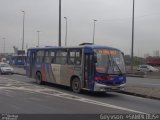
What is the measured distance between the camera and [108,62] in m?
21.4

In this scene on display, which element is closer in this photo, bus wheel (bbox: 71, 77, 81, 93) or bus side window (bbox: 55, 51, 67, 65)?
bus wheel (bbox: 71, 77, 81, 93)

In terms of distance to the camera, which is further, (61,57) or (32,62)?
(32,62)

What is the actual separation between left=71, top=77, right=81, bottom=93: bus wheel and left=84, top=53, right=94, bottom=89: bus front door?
0.70 metres

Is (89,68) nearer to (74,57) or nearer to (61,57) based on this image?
(74,57)

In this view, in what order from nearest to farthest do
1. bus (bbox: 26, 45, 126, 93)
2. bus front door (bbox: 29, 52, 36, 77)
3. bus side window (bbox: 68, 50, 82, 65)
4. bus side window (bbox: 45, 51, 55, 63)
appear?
bus (bbox: 26, 45, 126, 93)
bus side window (bbox: 68, 50, 82, 65)
bus side window (bbox: 45, 51, 55, 63)
bus front door (bbox: 29, 52, 36, 77)

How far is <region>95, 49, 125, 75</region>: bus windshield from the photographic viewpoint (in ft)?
69.7

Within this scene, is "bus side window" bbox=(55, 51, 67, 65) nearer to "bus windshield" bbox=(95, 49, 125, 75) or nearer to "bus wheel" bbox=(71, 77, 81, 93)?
"bus wheel" bbox=(71, 77, 81, 93)

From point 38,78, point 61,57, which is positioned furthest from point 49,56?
point 38,78

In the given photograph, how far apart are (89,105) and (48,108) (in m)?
2.36

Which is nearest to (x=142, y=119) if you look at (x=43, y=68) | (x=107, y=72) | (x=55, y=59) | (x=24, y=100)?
(x=24, y=100)

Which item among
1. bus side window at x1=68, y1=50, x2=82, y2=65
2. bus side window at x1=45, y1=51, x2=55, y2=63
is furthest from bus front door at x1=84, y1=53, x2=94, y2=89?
bus side window at x1=45, y1=51, x2=55, y2=63

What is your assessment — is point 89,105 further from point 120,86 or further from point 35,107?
point 120,86

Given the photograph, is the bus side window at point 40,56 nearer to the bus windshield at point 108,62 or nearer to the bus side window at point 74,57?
the bus side window at point 74,57

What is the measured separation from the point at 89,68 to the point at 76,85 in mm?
1744
